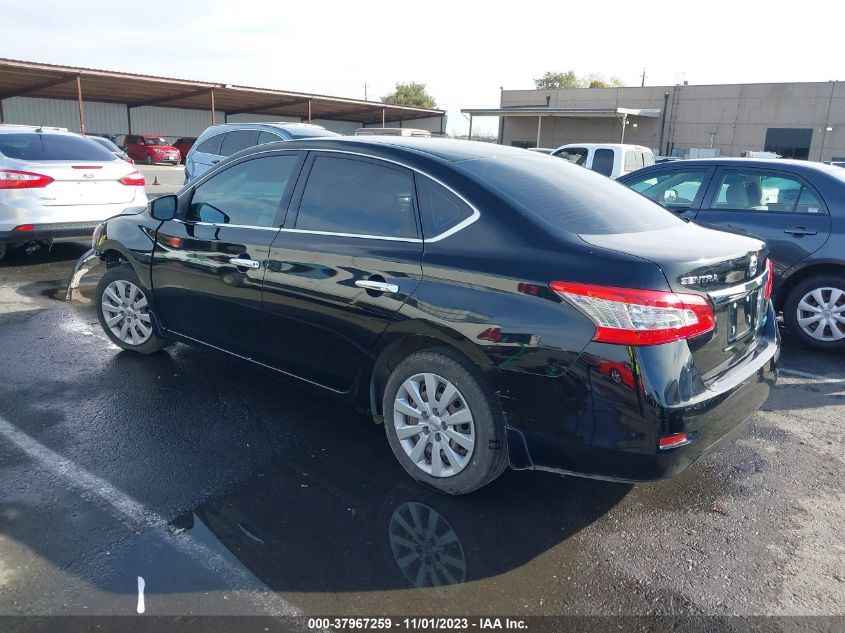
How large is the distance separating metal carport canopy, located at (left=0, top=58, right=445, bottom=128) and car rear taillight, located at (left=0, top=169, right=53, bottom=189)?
83.4 ft

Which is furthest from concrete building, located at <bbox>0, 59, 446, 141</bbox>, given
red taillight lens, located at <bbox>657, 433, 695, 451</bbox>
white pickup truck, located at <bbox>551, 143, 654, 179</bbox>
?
red taillight lens, located at <bbox>657, 433, 695, 451</bbox>

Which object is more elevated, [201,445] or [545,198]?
[545,198]

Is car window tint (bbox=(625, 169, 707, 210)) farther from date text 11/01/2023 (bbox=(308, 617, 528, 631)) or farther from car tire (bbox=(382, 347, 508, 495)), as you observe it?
date text 11/01/2023 (bbox=(308, 617, 528, 631))

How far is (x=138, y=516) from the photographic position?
3.12m

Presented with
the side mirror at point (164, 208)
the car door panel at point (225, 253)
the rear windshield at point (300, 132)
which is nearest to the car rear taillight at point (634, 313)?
the car door panel at point (225, 253)

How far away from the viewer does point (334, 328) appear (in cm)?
363

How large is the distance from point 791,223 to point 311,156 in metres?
4.42

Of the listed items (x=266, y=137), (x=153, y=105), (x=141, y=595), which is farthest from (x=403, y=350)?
(x=153, y=105)

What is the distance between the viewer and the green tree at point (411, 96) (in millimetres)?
73500

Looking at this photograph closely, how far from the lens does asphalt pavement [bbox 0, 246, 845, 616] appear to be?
2.66 metres

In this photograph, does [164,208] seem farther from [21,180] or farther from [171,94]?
[171,94]

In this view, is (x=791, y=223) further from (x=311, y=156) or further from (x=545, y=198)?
(x=311, y=156)

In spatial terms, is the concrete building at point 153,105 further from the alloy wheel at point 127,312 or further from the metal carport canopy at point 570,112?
the alloy wheel at point 127,312

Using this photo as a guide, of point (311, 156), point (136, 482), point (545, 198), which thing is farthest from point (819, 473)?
point (136, 482)
